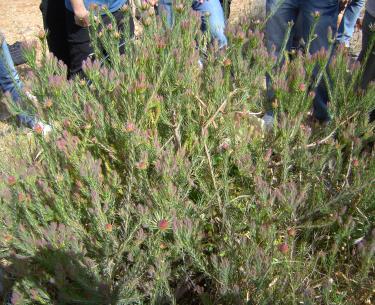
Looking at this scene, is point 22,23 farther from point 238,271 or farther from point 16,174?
point 238,271

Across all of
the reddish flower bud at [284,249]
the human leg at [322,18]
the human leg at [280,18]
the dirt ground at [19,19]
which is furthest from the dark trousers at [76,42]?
the dirt ground at [19,19]

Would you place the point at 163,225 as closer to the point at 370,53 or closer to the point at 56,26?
the point at 370,53

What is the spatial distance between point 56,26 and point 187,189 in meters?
2.00

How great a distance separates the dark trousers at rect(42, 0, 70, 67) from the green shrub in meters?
1.34

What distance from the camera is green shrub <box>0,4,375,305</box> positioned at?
1.25m

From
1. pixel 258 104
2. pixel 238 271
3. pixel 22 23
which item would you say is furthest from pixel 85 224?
pixel 22 23

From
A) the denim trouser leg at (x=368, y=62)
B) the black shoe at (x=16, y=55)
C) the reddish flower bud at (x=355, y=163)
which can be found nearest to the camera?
the reddish flower bud at (x=355, y=163)

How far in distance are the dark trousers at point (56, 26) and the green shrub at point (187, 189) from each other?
4.39ft

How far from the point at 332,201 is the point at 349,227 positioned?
9 centimetres

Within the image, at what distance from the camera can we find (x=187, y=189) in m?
1.38

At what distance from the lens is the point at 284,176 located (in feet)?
4.64

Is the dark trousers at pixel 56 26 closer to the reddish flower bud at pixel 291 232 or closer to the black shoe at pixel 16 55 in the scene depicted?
the black shoe at pixel 16 55

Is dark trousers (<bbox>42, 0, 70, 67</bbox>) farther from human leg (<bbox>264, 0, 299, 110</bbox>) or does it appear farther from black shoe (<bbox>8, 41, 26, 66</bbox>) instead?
human leg (<bbox>264, 0, 299, 110</bbox>)

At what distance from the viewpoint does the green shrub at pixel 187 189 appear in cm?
125
